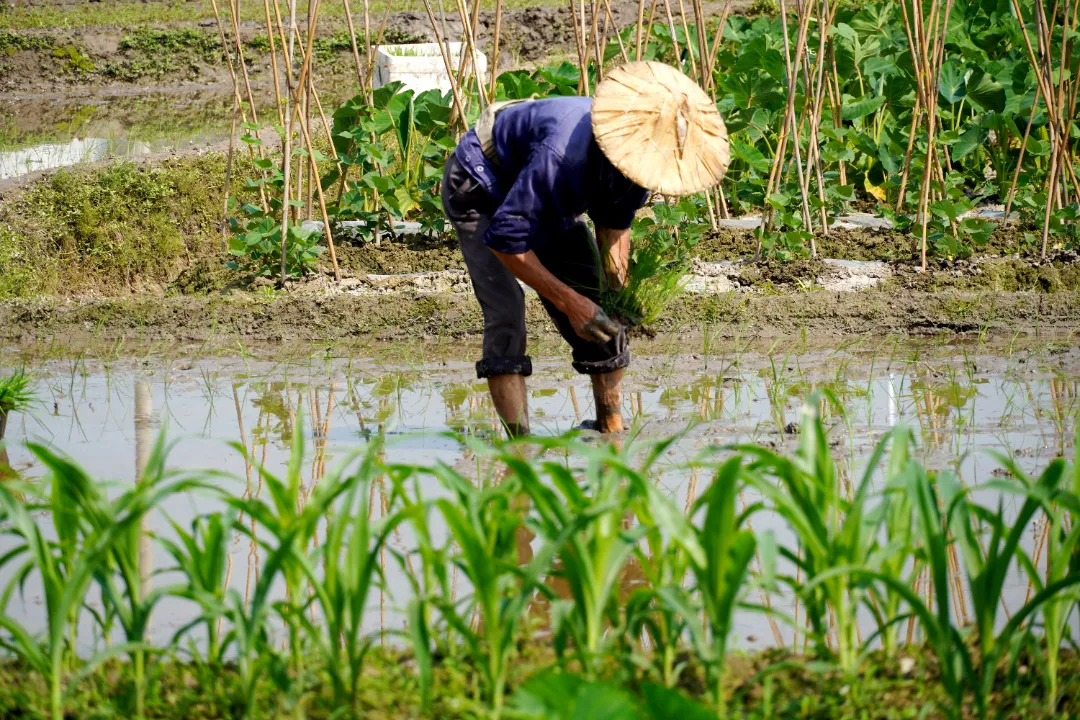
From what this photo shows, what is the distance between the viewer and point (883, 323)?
5055 mm

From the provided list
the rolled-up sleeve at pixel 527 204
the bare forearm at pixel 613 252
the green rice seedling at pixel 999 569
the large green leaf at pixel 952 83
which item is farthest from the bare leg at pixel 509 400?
the large green leaf at pixel 952 83

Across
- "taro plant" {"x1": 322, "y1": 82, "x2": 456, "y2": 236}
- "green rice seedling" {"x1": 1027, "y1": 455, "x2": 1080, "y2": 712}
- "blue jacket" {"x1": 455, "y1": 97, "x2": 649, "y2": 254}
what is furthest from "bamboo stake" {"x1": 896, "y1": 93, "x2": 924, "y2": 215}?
"green rice seedling" {"x1": 1027, "y1": 455, "x2": 1080, "y2": 712}

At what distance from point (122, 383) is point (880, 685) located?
11.1ft

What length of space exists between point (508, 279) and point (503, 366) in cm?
26

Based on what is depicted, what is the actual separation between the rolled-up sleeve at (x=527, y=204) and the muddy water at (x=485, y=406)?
58 cm

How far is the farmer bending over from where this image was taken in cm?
292

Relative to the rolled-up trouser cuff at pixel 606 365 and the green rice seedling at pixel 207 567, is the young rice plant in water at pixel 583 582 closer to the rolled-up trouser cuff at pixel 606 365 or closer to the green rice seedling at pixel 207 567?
the green rice seedling at pixel 207 567

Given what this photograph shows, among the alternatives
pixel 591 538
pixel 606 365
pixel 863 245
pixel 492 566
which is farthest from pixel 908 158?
pixel 492 566

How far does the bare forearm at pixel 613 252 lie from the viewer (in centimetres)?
354

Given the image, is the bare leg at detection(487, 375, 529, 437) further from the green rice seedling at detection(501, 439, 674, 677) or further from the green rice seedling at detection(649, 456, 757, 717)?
the green rice seedling at detection(649, 456, 757, 717)

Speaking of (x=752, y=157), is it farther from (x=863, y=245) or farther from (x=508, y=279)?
(x=508, y=279)

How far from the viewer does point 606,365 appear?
11.6ft

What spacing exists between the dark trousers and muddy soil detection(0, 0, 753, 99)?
1151 centimetres

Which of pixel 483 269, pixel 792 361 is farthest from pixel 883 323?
pixel 483 269
